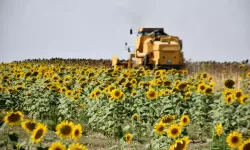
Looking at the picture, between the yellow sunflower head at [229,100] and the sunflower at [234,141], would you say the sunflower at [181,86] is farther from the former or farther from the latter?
the sunflower at [234,141]

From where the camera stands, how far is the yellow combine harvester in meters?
19.8

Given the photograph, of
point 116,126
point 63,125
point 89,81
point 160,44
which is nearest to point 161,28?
point 160,44

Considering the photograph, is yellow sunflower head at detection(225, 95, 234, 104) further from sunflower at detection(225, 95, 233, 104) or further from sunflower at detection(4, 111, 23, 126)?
sunflower at detection(4, 111, 23, 126)

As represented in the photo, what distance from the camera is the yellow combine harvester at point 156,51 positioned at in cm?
1975

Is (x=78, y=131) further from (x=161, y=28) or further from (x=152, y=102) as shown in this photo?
(x=161, y=28)

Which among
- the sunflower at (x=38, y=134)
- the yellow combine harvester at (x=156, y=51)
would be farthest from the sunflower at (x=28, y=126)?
the yellow combine harvester at (x=156, y=51)

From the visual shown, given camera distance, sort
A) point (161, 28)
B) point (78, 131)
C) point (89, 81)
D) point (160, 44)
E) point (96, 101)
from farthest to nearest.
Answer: point (161, 28)
point (160, 44)
point (89, 81)
point (96, 101)
point (78, 131)

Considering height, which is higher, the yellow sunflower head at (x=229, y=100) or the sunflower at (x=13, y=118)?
the yellow sunflower head at (x=229, y=100)

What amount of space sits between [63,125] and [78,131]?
0.18 meters

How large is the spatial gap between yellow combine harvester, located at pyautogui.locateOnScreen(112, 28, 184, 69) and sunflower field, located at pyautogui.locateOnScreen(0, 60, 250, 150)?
24.7 ft

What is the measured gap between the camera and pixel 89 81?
37.5 ft

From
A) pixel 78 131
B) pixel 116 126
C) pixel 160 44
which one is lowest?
pixel 116 126

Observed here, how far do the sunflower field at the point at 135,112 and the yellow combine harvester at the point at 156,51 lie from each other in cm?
754

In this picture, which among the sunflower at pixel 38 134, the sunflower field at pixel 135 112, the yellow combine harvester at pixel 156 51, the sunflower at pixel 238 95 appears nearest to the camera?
the sunflower at pixel 38 134
